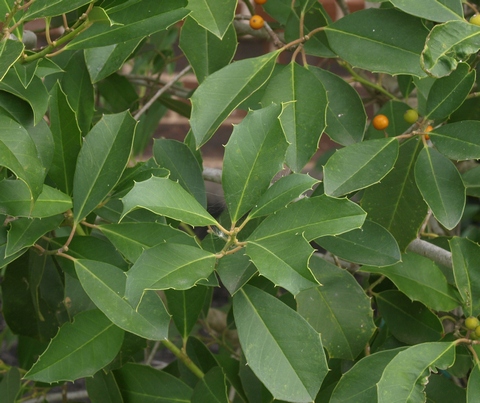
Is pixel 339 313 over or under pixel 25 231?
under

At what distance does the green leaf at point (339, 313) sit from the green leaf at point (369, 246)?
0.20 feet

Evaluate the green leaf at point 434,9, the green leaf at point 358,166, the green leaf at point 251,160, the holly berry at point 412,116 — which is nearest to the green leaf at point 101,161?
the green leaf at point 251,160

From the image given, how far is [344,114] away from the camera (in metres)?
0.96

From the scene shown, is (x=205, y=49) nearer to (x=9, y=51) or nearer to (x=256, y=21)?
(x=256, y=21)

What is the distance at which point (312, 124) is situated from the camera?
0.86m

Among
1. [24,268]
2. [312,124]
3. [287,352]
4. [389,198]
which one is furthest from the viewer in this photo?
[24,268]

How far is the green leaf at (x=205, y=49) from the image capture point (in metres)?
1.01

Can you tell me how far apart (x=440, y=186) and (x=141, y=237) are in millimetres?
383

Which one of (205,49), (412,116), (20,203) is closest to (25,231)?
(20,203)

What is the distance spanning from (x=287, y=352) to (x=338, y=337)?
0.65ft

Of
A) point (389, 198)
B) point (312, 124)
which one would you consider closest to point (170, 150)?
point (312, 124)

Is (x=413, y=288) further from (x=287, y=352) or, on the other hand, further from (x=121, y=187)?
(x=121, y=187)

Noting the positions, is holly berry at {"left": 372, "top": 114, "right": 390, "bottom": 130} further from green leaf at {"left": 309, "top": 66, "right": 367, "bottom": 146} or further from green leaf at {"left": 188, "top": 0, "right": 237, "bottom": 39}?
green leaf at {"left": 188, "top": 0, "right": 237, "bottom": 39}

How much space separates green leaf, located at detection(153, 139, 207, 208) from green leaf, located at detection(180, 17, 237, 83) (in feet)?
0.44
